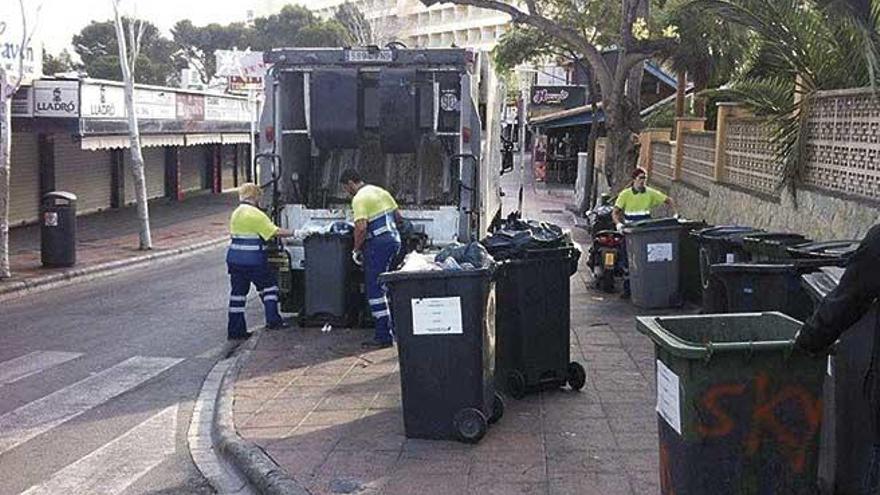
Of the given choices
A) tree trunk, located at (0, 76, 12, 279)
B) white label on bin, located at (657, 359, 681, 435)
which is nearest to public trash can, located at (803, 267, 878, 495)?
white label on bin, located at (657, 359, 681, 435)

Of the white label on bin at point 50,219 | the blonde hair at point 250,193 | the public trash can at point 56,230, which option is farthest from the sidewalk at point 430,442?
the white label on bin at point 50,219

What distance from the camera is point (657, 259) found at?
38.1ft

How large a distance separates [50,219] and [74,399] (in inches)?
352

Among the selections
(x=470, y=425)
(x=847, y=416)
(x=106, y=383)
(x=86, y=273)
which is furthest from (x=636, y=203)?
(x=86, y=273)

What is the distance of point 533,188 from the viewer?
4444cm

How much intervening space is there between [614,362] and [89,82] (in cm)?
1447

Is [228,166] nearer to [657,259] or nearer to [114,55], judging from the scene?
[114,55]

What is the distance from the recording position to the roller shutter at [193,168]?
35.5 metres

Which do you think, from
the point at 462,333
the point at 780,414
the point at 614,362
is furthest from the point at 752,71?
the point at 780,414

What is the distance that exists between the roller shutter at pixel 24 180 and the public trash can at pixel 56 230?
20.8 feet

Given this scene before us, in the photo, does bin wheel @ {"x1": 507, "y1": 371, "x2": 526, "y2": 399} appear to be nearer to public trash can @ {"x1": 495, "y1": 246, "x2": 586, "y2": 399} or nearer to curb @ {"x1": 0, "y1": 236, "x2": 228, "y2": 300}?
public trash can @ {"x1": 495, "y1": 246, "x2": 586, "y2": 399}

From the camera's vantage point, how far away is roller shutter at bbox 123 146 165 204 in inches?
1178

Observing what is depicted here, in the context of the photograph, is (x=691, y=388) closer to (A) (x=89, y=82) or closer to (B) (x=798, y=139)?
(B) (x=798, y=139)

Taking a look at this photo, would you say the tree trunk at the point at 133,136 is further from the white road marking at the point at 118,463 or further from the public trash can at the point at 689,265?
the white road marking at the point at 118,463
